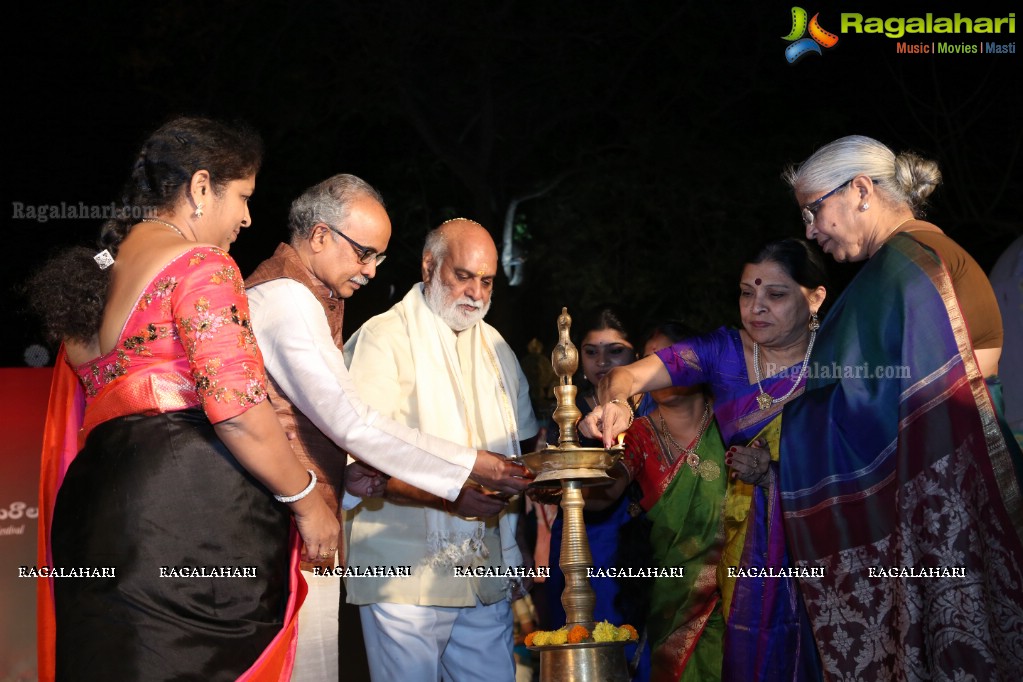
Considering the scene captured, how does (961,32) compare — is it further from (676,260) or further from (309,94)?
(309,94)

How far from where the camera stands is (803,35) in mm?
10656

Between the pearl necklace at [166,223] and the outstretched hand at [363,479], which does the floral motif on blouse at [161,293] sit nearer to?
the pearl necklace at [166,223]

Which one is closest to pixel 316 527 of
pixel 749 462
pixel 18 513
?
pixel 749 462

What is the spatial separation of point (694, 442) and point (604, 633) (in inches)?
61.7

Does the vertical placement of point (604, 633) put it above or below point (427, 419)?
below

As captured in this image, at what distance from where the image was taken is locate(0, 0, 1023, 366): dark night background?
9.93 meters

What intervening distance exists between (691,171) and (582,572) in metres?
9.56

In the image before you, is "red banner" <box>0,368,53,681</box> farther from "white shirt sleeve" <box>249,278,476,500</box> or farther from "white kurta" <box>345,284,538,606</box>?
"white shirt sleeve" <box>249,278,476,500</box>

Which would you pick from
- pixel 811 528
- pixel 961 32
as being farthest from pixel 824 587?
pixel 961 32

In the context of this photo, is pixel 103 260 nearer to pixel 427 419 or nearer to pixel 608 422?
pixel 427 419

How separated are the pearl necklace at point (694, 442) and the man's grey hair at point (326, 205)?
167 cm

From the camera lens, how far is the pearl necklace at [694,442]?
4543 millimetres

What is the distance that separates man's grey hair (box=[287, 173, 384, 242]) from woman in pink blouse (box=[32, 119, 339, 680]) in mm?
692

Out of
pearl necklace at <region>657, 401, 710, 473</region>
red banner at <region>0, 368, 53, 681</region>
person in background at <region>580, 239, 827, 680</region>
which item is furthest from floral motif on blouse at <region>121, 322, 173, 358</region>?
red banner at <region>0, 368, 53, 681</region>
